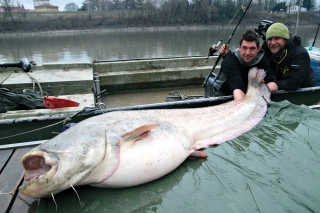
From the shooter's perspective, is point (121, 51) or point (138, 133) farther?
point (121, 51)

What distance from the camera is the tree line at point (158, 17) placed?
193ft

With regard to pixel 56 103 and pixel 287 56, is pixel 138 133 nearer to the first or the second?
pixel 56 103

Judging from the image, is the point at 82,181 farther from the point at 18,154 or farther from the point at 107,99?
the point at 107,99

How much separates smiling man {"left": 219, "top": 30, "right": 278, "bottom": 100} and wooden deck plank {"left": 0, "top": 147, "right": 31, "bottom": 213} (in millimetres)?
3087

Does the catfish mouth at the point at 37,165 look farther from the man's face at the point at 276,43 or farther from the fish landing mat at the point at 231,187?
the man's face at the point at 276,43

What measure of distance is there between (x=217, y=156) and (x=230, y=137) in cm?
51

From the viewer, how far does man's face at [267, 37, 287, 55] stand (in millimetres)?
4455

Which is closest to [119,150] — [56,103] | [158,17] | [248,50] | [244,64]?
[56,103]

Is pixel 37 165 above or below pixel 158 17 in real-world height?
below

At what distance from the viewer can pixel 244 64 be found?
4.38m

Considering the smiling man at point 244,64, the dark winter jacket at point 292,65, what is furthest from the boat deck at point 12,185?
the dark winter jacket at point 292,65

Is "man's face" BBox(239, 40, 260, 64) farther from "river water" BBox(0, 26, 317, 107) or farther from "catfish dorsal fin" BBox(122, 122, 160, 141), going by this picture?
"river water" BBox(0, 26, 317, 107)

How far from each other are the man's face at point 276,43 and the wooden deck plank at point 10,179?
431 cm

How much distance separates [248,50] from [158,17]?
238 ft
